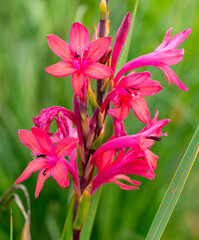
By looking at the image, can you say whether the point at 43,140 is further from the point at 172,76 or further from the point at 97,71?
the point at 172,76

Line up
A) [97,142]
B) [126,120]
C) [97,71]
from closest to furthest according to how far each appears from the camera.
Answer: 1. [97,71]
2. [97,142]
3. [126,120]

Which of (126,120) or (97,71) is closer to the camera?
(97,71)

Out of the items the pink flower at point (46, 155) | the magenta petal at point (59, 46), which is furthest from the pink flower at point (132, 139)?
the magenta petal at point (59, 46)

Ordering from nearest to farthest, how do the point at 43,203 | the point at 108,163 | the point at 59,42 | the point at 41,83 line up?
the point at 59,42, the point at 108,163, the point at 43,203, the point at 41,83

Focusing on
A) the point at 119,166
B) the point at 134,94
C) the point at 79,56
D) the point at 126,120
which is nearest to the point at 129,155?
the point at 119,166

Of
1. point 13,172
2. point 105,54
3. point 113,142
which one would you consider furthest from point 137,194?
point 105,54

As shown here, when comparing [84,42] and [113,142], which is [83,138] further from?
[84,42]

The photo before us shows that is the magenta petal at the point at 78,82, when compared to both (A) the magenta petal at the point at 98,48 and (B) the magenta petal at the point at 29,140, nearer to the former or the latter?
(A) the magenta petal at the point at 98,48

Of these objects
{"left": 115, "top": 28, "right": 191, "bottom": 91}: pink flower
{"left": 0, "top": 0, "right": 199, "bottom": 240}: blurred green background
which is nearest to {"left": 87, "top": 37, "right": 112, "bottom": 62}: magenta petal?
{"left": 115, "top": 28, "right": 191, "bottom": 91}: pink flower

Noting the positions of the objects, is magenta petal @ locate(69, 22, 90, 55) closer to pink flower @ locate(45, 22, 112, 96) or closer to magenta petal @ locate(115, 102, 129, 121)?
pink flower @ locate(45, 22, 112, 96)
